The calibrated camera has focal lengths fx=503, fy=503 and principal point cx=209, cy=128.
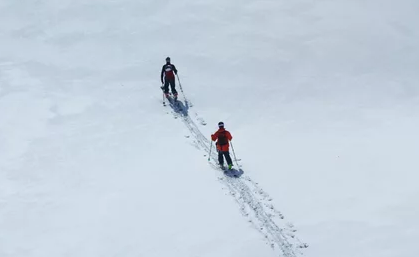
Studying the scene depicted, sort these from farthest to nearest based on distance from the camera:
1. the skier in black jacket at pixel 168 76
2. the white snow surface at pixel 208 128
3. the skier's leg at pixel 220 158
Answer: the skier in black jacket at pixel 168 76 → the skier's leg at pixel 220 158 → the white snow surface at pixel 208 128

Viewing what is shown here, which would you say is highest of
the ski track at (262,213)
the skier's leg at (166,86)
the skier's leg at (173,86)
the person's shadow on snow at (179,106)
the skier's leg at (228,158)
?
the skier's leg at (166,86)

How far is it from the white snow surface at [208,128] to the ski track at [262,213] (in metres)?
0.05

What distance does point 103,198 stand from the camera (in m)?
16.4

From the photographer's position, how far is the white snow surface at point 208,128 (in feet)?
47.3

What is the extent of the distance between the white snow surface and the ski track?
53 mm

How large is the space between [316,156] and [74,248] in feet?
29.4

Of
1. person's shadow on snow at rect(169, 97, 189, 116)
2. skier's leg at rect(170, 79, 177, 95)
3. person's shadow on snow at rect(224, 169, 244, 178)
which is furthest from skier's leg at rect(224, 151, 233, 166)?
skier's leg at rect(170, 79, 177, 95)

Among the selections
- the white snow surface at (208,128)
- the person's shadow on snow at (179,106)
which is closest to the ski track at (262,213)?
the white snow surface at (208,128)

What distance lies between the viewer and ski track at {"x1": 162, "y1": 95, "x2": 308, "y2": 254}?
1357 cm

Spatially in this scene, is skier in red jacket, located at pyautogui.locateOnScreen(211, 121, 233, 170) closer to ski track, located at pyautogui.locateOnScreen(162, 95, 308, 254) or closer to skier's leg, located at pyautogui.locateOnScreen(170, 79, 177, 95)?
ski track, located at pyautogui.locateOnScreen(162, 95, 308, 254)

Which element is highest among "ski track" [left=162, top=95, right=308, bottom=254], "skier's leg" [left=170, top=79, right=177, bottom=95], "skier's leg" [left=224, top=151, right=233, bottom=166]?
"skier's leg" [left=170, top=79, right=177, bottom=95]

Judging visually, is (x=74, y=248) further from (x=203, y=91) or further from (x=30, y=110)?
(x=203, y=91)

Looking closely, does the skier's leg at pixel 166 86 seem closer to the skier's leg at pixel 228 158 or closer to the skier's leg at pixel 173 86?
the skier's leg at pixel 173 86

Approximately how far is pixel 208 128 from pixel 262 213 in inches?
247
